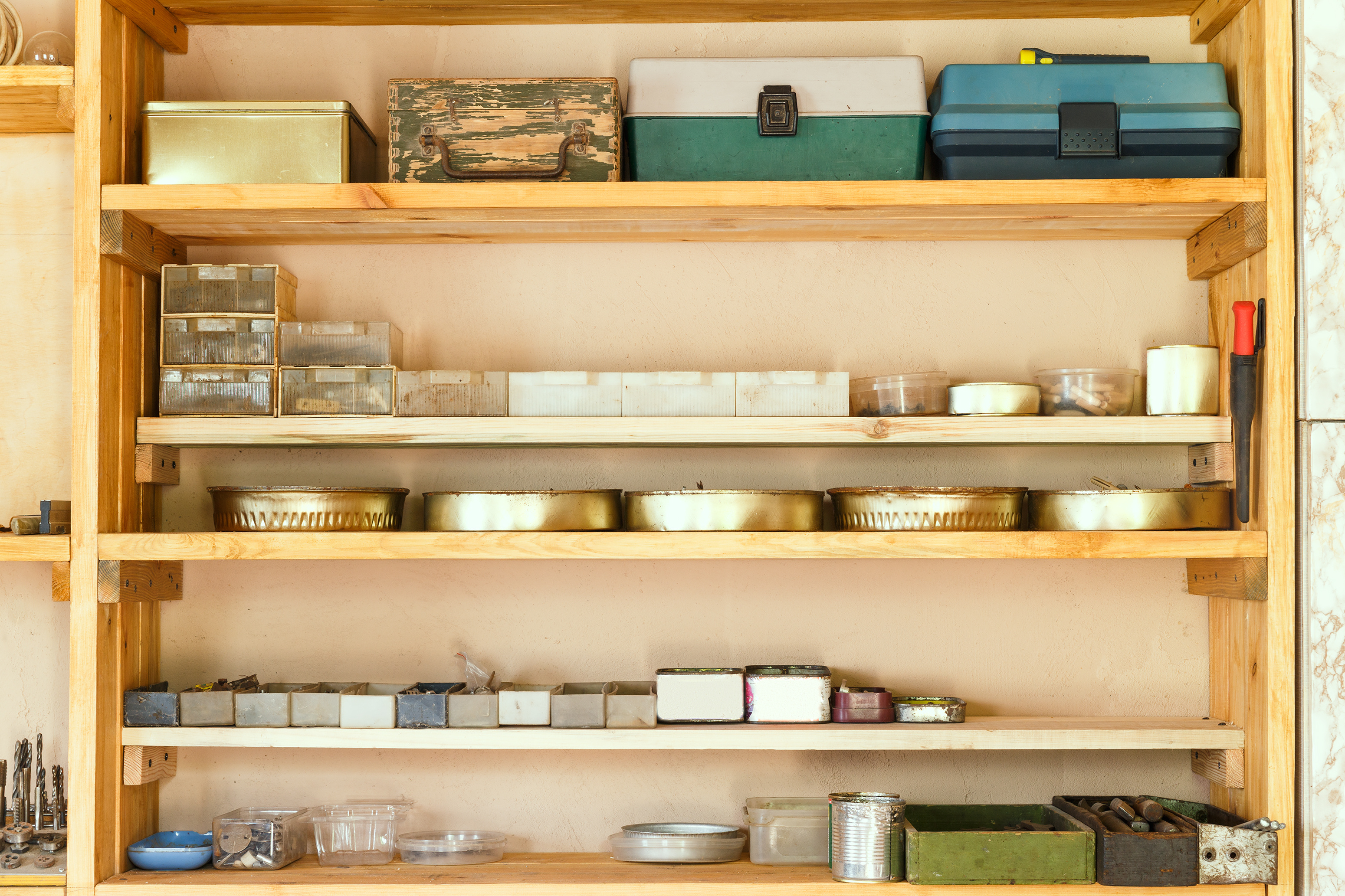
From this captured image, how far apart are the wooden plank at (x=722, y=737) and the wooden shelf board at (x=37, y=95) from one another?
1.39 m

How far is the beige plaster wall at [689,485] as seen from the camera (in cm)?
261

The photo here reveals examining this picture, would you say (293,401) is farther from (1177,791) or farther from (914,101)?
(1177,791)

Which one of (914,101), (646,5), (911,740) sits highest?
(646,5)

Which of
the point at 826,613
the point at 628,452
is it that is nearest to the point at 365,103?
the point at 628,452

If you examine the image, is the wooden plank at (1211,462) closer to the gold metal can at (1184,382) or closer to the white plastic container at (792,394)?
the gold metal can at (1184,382)

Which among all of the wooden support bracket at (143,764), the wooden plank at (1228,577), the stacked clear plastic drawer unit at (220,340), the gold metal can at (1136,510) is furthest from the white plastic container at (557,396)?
the wooden plank at (1228,577)

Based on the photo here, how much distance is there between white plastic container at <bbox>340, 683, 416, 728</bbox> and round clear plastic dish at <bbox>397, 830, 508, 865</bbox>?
0.31 meters

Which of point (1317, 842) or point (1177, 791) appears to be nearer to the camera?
point (1317, 842)

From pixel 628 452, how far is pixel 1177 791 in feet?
5.02

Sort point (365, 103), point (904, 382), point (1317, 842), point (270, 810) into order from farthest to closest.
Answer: point (365, 103) < point (270, 810) < point (904, 382) < point (1317, 842)

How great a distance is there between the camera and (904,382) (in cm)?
238

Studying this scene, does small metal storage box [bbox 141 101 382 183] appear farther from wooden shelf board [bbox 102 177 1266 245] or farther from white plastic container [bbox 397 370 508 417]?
white plastic container [bbox 397 370 508 417]

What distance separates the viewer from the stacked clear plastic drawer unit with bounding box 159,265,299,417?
2.40 m

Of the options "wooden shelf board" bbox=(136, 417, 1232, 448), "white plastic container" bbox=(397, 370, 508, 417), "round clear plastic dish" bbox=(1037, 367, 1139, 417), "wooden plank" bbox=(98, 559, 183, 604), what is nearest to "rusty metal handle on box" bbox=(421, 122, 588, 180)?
"white plastic container" bbox=(397, 370, 508, 417)
